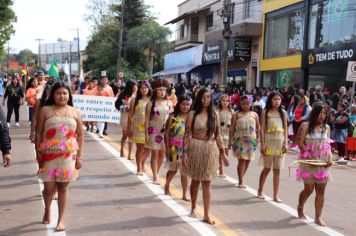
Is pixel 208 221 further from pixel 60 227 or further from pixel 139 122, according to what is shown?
pixel 139 122

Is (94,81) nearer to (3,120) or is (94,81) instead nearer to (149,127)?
(149,127)

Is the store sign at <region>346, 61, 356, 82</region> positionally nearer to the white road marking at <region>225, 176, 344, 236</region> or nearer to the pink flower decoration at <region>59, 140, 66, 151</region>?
the white road marking at <region>225, 176, 344, 236</region>

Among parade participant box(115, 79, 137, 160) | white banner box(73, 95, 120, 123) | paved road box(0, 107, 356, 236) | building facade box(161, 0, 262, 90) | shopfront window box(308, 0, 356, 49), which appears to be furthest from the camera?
building facade box(161, 0, 262, 90)

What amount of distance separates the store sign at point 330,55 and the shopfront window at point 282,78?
4.64 ft

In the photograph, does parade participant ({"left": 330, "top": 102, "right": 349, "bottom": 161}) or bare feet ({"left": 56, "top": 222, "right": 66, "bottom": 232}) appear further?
parade participant ({"left": 330, "top": 102, "right": 349, "bottom": 161})

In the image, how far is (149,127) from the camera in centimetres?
899

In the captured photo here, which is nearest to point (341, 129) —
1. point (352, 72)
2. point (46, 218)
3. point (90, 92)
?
point (352, 72)

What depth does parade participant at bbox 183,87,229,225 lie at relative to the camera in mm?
6520

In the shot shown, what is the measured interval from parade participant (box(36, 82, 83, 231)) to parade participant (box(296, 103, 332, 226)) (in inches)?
116

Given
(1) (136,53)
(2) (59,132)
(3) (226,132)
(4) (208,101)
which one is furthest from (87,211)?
(1) (136,53)

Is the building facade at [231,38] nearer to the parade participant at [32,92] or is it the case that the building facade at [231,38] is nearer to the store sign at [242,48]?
the store sign at [242,48]

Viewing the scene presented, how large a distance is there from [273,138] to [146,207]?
2.31 metres

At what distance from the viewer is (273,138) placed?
27.2 feet

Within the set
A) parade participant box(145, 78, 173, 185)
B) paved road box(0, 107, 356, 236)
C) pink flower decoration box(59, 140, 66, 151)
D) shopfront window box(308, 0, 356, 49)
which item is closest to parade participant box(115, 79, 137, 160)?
paved road box(0, 107, 356, 236)
